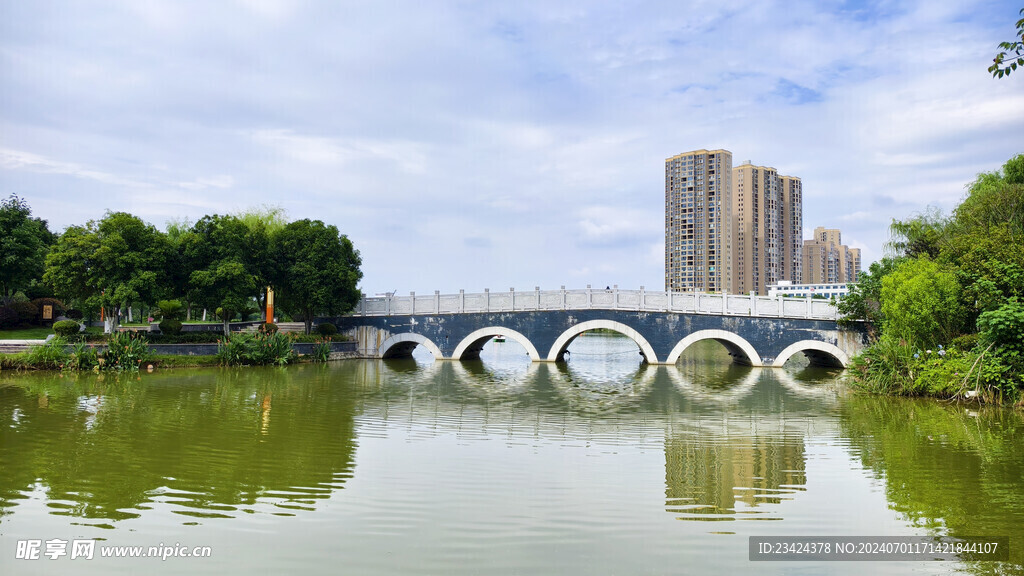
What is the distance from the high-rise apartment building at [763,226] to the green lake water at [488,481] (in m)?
50.6

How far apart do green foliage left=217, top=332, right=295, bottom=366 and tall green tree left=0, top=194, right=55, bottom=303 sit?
1066 centimetres

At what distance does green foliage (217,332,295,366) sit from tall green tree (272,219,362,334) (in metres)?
3.26

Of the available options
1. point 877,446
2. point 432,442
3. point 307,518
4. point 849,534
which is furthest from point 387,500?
point 877,446

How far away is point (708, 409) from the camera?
558 inches

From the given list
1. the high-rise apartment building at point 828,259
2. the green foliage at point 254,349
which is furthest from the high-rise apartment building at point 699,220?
the green foliage at point 254,349

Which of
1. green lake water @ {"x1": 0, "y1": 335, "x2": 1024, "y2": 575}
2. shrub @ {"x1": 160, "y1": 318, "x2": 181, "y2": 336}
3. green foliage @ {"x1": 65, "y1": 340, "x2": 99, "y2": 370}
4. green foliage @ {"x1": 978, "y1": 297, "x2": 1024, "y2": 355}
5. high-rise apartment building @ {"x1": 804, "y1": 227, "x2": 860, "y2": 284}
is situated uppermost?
high-rise apartment building @ {"x1": 804, "y1": 227, "x2": 860, "y2": 284}

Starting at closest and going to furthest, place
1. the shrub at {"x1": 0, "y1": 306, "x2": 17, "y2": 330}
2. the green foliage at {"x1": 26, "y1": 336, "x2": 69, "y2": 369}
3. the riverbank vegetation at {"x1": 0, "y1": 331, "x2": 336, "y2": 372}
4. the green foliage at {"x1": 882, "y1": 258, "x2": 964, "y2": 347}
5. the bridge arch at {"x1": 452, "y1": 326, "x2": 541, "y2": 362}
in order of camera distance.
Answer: the green foliage at {"x1": 882, "y1": 258, "x2": 964, "y2": 347} < the green foliage at {"x1": 26, "y1": 336, "x2": 69, "y2": 369} < the riverbank vegetation at {"x1": 0, "y1": 331, "x2": 336, "y2": 372} < the shrub at {"x1": 0, "y1": 306, "x2": 17, "y2": 330} < the bridge arch at {"x1": 452, "y1": 326, "x2": 541, "y2": 362}

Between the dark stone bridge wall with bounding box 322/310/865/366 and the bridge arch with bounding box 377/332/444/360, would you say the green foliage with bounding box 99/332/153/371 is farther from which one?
the bridge arch with bounding box 377/332/444/360

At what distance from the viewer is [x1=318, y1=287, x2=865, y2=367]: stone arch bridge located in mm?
25281

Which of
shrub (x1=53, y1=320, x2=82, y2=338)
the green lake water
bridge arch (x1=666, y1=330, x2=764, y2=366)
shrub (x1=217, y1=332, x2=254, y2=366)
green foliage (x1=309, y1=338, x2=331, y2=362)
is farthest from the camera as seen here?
green foliage (x1=309, y1=338, x2=331, y2=362)

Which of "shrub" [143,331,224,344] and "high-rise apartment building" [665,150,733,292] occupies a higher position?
"high-rise apartment building" [665,150,733,292]

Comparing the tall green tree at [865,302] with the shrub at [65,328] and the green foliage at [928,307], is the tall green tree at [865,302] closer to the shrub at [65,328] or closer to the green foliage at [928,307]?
the green foliage at [928,307]

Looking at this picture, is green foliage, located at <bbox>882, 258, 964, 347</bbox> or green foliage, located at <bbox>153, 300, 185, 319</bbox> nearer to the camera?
green foliage, located at <bbox>882, 258, 964, 347</bbox>

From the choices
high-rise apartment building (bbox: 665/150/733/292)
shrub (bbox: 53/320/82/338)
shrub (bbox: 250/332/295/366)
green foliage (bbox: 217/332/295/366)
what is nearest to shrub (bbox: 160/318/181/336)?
green foliage (bbox: 217/332/295/366)
